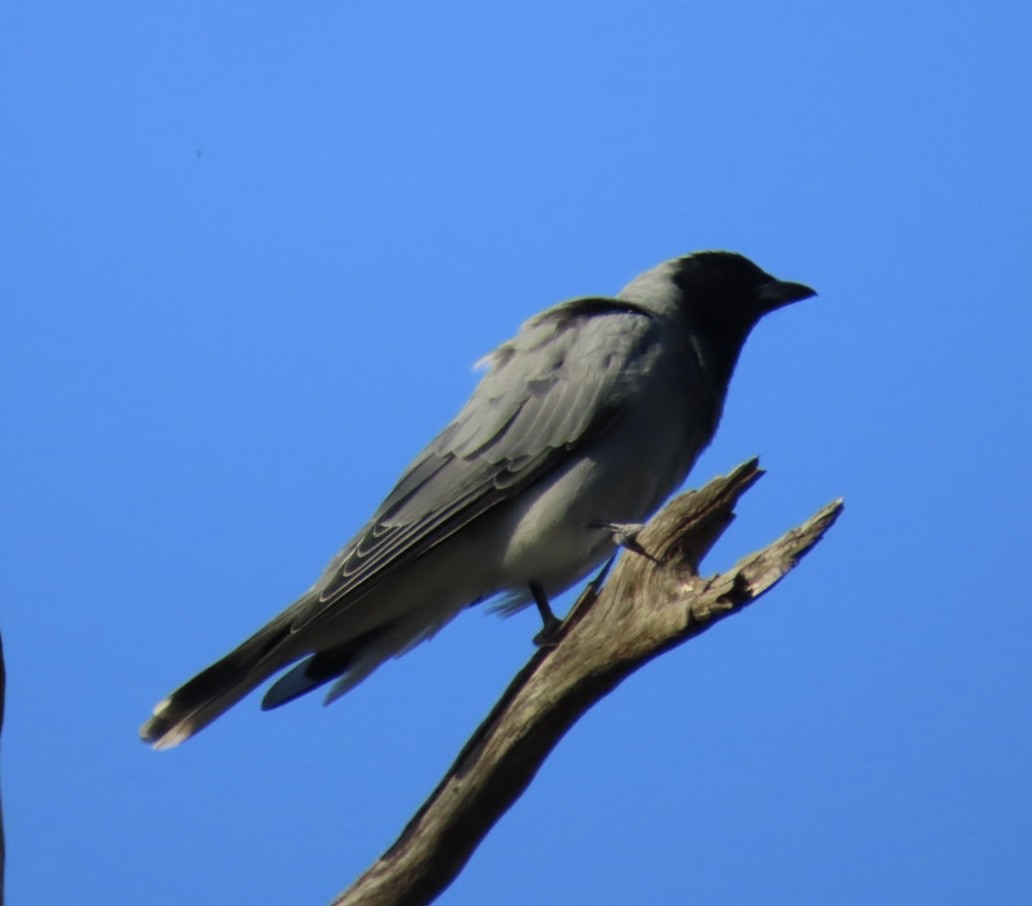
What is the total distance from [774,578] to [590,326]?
159cm

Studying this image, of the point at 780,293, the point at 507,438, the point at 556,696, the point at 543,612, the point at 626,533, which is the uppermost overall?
the point at 780,293

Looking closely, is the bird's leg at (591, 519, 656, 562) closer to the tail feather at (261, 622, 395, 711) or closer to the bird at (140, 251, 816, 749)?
the bird at (140, 251, 816, 749)

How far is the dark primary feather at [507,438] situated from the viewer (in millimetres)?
4191

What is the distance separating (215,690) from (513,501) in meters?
1.00

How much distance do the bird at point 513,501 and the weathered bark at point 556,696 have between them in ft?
1.44

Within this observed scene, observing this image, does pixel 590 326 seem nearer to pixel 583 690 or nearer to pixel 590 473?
pixel 590 473

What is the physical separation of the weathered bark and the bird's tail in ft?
2.60

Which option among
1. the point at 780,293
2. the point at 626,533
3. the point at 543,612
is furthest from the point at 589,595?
the point at 780,293

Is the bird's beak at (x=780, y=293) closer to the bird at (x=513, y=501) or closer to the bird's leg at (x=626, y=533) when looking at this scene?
the bird at (x=513, y=501)

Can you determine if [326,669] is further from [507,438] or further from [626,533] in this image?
[626,533]

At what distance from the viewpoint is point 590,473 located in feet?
13.7

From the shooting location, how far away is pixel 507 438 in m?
4.31

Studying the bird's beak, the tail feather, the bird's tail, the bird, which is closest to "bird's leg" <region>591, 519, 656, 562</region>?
the bird

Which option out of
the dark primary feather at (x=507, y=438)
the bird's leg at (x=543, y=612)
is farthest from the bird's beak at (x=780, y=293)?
the bird's leg at (x=543, y=612)
